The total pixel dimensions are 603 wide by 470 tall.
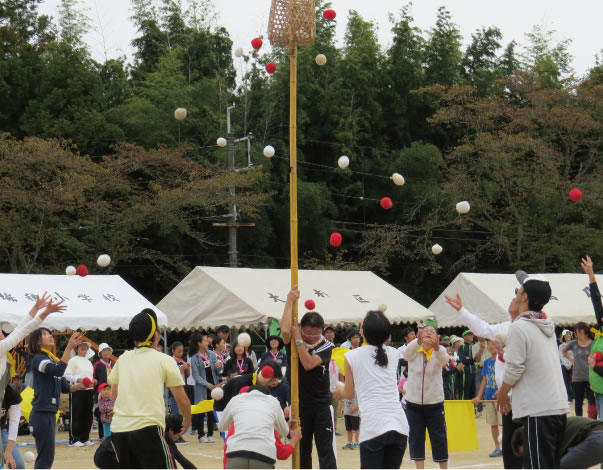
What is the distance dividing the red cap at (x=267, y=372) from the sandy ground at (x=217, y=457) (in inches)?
190

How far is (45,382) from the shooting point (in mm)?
8531

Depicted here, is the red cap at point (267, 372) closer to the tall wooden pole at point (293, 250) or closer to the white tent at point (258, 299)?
the tall wooden pole at point (293, 250)

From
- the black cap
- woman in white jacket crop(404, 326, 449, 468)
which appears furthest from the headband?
woman in white jacket crop(404, 326, 449, 468)

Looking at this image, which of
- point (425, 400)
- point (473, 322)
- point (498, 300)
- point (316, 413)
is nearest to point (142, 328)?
point (316, 413)

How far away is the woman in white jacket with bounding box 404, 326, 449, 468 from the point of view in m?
8.34

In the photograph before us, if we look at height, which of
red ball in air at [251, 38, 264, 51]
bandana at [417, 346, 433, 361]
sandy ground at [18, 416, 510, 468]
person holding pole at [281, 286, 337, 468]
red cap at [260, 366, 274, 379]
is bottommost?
sandy ground at [18, 416, 510, 468]

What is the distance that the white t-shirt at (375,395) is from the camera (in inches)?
228

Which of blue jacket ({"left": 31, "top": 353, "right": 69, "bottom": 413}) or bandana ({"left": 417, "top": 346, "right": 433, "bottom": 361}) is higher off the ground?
bandana ({"left": 417, "top": 346, "right": 433, "bottom": 361})

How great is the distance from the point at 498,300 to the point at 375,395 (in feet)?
52.5

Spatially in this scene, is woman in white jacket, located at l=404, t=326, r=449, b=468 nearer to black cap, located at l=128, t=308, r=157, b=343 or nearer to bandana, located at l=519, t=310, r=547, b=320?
bandana, located at l=519, t=310, r=547, b=320

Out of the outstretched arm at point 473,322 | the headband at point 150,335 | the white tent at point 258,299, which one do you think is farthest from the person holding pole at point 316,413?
the white tent at point 258,299

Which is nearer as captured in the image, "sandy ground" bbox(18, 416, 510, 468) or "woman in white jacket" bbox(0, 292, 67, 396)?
"woman in white jacket" bbox(0, 292, 67, 396)

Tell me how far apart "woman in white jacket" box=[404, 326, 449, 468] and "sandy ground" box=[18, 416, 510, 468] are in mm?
2623

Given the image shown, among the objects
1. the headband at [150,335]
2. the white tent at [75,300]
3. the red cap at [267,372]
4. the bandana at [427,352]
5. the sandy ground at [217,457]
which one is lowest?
the sandy ground at [217,457]
